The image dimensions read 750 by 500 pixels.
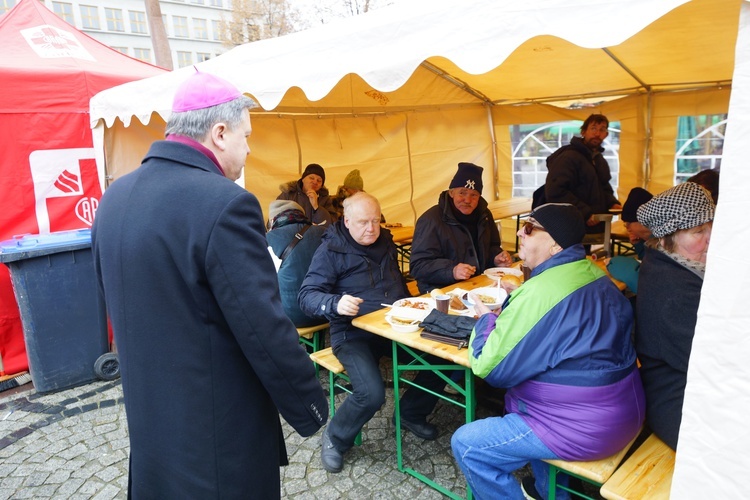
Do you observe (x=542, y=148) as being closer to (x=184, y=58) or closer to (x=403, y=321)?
(x=403, y=321)

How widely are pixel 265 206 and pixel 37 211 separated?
2.27 metres

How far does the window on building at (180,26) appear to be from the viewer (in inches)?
1676

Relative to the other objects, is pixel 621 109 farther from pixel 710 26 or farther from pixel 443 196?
pixel 443 196

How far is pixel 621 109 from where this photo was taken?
653 centimetres

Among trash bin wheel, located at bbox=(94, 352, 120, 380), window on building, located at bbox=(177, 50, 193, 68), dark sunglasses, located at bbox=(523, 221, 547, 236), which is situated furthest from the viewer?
window on building, located at bbox=(177, 50, 193, 68)

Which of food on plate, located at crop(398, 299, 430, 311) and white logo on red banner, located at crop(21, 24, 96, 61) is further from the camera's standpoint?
white logo on red banner, located at crop(21, 24, 96, 61)

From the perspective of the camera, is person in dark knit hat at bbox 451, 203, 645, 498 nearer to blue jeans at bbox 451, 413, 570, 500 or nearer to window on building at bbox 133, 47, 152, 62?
blue jeans at bbox 451, 413, 570, 500

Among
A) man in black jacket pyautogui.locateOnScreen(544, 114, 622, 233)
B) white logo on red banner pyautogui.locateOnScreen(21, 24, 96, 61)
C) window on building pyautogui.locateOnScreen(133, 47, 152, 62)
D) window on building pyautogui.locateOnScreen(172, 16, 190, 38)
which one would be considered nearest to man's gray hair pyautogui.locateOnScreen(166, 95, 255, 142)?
man in black jacket pyautogui.locateOnScreen(544, 114, 622, 233)

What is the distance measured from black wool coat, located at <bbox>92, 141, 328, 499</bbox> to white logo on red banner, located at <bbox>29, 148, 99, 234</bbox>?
3600 millimetres

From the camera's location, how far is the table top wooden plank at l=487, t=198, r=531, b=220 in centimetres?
651

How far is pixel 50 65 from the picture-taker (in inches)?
186

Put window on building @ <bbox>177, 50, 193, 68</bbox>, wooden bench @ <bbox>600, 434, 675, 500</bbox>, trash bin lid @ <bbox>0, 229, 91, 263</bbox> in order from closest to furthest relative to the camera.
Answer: wooden bench @ <bbox>600, 434, 675, 500</bbox>
trash bin lid @ <bbox>0, 229, 91, 263</bbox>
window on building @ <bbox>177, 50, 193, 68</bbox>

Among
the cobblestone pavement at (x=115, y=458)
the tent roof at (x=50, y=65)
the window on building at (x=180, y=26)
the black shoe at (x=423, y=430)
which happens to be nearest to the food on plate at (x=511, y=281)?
the cobblestone pavement at (x=115, y=458)

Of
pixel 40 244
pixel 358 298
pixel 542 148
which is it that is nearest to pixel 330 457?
pixel 358 298
